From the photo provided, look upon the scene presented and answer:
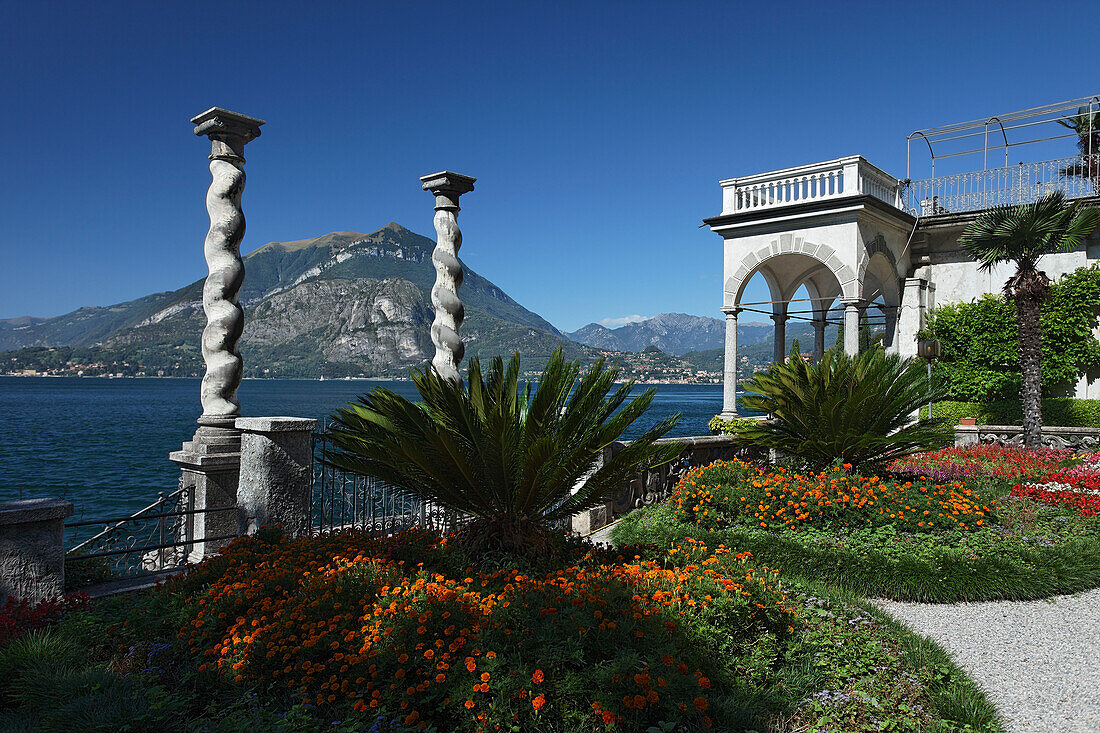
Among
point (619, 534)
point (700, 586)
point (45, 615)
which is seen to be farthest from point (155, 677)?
point (619, 534)

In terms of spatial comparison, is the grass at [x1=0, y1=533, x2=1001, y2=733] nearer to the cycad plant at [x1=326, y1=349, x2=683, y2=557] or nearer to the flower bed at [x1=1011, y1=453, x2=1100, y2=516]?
the cycad plant at [x1=326, y1=349, x2=683, y2=557]

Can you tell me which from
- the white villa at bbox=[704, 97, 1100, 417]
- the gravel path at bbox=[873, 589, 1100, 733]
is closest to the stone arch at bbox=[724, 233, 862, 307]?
the white villa at bbox=[704, 97, 1100, 417]

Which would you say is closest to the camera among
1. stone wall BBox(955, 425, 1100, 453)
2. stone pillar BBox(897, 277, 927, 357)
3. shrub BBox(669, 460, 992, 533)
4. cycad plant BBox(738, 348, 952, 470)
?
shrub BBox(669, 460, 992, 533)

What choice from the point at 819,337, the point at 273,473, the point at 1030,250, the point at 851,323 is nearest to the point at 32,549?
the point at 273,473

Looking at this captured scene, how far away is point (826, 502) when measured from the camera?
6.96m

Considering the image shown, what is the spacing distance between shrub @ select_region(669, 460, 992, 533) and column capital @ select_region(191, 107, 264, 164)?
5969 millimetres

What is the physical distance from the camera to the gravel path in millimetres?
3777

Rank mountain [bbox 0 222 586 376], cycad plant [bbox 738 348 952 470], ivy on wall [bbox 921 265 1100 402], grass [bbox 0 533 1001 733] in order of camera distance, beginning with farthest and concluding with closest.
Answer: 1. mountain [bbox 0 222 586 376]
2. ivy on wall [bbox 921 265 1100 402]
3. cycad plant [bbox 738 348 952 470]
4. grass [bbox 0 533 1001 733]

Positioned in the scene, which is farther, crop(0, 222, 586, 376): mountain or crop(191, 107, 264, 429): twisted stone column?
crop(0, 222, 586, 376): mountain

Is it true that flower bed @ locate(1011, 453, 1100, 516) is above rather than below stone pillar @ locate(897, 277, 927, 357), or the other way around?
below

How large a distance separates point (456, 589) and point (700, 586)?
1552 mm

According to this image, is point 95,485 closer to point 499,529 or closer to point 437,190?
point 437,190

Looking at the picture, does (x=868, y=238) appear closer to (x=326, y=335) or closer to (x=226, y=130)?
(x=226, y=130)

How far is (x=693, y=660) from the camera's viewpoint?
3492 millimetres
